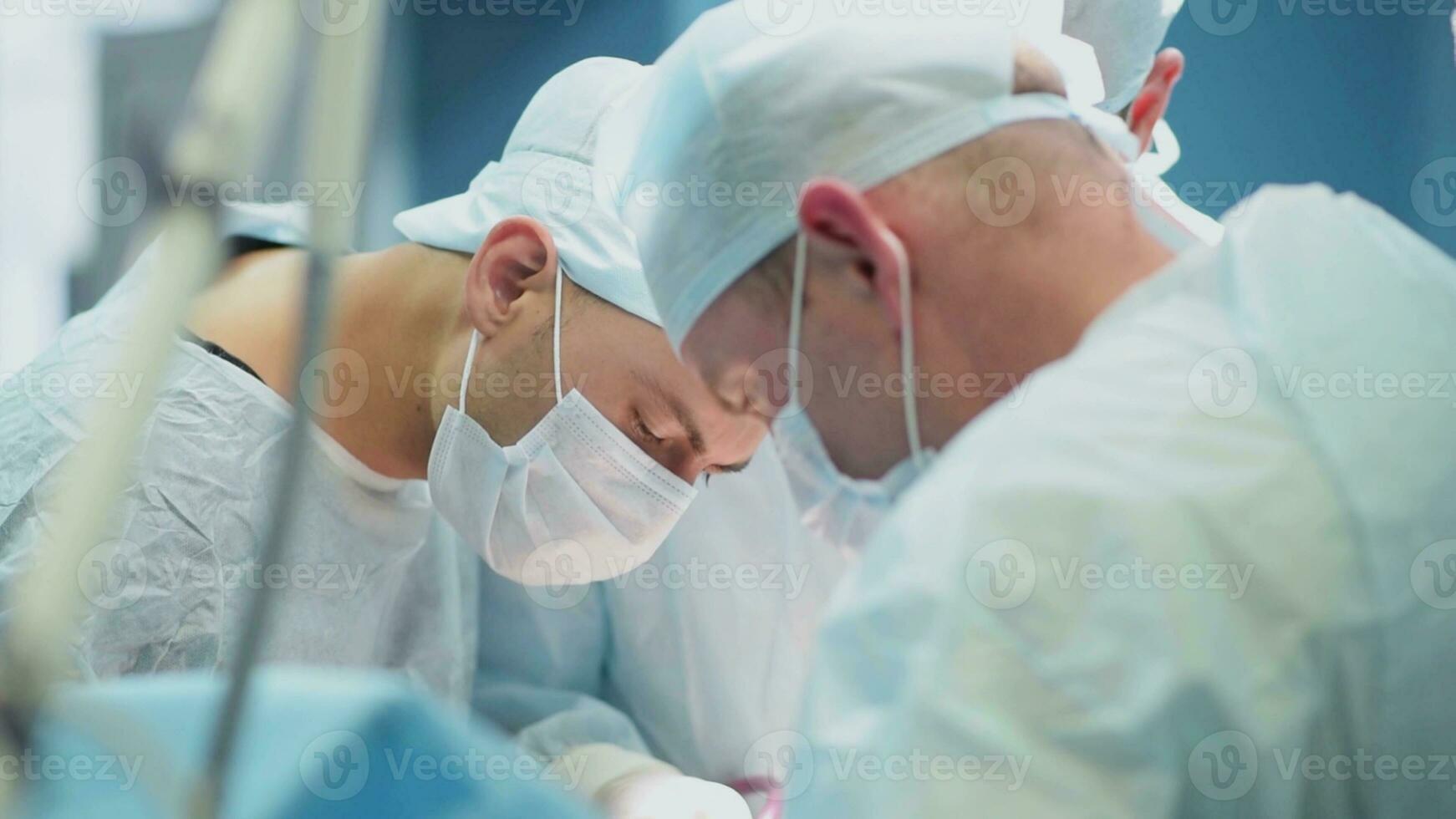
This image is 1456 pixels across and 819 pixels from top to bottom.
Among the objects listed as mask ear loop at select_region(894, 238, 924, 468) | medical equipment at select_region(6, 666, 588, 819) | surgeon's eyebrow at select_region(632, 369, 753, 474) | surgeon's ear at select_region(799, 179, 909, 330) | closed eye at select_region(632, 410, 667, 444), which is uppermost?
surgeon's ear at select_region(799, 179, 909, 330)

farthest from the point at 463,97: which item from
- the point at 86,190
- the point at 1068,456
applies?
the point at 1068,456

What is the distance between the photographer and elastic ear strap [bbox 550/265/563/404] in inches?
71.2

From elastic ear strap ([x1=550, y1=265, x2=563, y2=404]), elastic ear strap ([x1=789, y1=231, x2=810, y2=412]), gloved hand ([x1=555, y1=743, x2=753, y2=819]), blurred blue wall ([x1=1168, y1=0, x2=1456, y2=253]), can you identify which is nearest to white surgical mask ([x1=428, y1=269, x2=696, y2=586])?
elastic ear strap ([x1=550, y1=265, x2=563, y2=404])

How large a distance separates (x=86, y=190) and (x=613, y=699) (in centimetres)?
124

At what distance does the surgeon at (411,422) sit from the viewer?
5.83 ft

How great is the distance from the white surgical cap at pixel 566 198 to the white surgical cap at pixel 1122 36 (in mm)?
782

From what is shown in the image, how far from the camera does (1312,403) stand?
2.93ft

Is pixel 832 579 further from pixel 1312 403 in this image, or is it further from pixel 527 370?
pixel 1312 403

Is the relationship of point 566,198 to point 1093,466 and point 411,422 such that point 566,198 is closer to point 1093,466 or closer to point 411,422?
point 411,422

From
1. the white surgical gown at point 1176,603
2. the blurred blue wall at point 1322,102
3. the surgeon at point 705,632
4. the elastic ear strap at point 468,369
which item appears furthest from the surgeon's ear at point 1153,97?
the white surgical gown at point 1176,603

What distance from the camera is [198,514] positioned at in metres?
1.82

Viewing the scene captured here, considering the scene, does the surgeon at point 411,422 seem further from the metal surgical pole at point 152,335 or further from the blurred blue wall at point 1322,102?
the blurred blue wall at point 1322,102

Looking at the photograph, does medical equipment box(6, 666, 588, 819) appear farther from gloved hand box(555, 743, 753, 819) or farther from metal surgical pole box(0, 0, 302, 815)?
gloved hand box(555, 743, 753, 819)

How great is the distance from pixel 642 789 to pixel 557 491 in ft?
1.54
